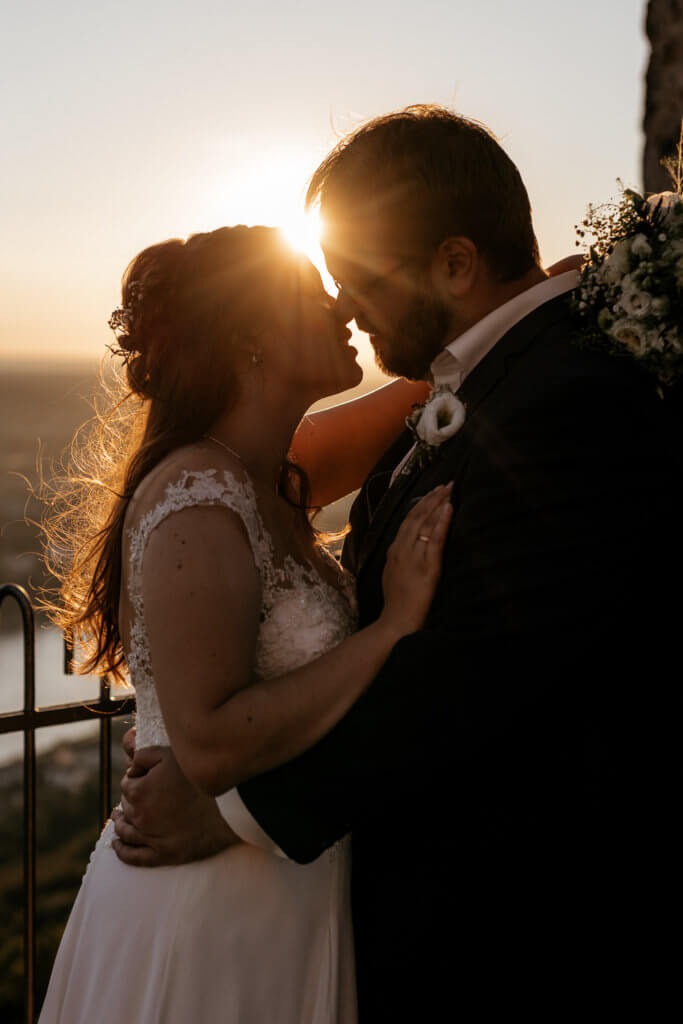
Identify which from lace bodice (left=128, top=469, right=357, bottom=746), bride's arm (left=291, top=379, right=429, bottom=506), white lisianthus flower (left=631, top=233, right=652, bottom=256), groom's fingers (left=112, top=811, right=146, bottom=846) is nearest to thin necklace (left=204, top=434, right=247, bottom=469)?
lace bodice (left=128, top=469, right=357, bottom=746)

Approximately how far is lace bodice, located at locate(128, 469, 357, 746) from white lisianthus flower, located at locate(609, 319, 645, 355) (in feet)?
3.49

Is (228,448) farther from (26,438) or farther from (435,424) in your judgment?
(26,438)

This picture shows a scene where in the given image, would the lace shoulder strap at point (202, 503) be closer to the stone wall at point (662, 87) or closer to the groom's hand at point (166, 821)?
the groom's hand at point (166, 821)

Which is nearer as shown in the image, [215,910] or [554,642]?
[554,642]

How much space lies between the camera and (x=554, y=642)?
6.82 feet

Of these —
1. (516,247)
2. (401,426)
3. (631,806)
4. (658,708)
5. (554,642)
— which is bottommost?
(631,806)

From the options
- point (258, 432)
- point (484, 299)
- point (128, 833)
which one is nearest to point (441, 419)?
point (484, 299)

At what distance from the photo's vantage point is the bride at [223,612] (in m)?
2.21

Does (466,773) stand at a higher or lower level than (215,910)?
higher

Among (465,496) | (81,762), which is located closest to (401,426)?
(465,496)

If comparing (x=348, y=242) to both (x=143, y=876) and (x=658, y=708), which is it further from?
(x=143, y=876)

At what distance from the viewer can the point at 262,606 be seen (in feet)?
8.47

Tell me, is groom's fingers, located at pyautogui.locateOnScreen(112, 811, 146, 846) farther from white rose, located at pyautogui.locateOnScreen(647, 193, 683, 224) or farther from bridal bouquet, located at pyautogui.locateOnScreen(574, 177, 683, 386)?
white rose, located at pyautogui.locateOnScreen(647, 193, 683, 224)

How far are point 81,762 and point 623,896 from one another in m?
42.7
